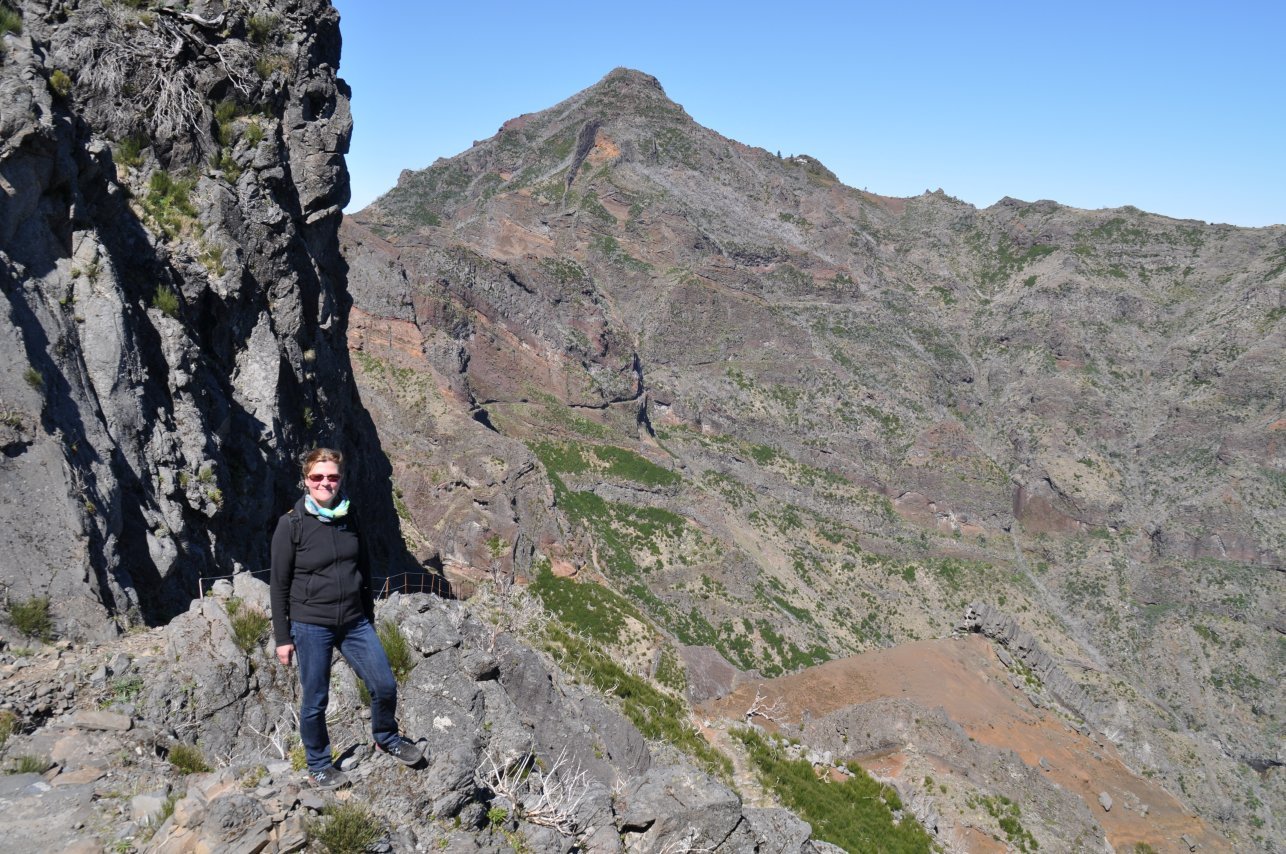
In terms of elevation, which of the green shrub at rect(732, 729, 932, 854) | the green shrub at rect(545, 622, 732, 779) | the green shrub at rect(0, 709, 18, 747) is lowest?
the green shrub at rect(732, 729, 932, 854)

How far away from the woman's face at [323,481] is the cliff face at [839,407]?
38962 mm

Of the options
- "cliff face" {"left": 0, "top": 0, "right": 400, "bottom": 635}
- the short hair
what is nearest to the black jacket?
the short hair

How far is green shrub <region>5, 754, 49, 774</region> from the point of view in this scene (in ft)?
21.8

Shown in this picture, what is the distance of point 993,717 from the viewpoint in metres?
30.5

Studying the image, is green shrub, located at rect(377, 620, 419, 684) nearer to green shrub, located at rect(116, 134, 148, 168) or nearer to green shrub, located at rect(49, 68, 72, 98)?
green shrub, located at rect(49, 68, 72, 98)

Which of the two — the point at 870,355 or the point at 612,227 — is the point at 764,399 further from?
the point at 612,227

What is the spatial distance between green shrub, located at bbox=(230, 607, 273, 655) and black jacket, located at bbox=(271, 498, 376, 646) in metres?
2.57

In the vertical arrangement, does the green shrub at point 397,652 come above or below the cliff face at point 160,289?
below

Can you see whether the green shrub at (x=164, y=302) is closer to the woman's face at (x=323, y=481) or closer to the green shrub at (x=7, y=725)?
the green shrub at (x=7, y=725)

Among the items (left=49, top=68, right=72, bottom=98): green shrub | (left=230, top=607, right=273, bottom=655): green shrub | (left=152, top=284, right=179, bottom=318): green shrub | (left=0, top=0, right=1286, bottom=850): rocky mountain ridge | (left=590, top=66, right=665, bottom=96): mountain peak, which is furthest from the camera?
(left=590, top=66, right=665, bottom=96): mountain peak

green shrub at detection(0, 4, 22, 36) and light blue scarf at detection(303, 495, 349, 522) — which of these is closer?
light blue scarf at detection(303, 495, 349, 522)

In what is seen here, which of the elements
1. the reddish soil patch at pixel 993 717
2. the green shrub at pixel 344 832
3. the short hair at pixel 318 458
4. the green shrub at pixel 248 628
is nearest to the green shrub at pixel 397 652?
the green shrub at pixel 248 628

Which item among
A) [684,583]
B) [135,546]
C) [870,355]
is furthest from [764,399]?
[135,546]

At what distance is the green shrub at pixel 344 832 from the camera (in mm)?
5984
